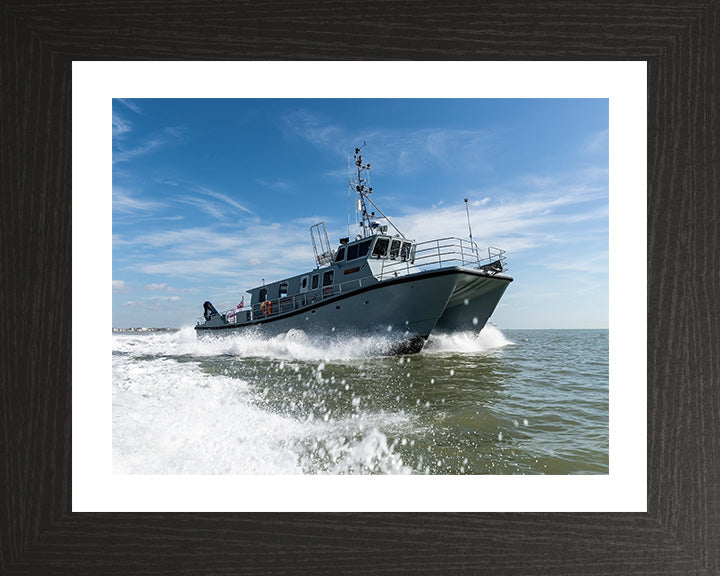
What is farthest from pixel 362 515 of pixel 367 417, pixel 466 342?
pixel 466 342

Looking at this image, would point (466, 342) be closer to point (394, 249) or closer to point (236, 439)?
point (394, 249)

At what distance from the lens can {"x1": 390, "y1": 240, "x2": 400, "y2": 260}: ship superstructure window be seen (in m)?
6.25

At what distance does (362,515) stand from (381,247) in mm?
4753

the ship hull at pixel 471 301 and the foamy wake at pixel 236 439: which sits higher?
the ship hull at pixel 471 301

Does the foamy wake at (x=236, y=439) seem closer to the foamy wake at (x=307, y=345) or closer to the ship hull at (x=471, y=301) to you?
the foamy wake at (x=307, y=345)

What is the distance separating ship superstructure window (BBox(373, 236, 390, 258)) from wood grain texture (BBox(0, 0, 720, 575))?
4.41 metres

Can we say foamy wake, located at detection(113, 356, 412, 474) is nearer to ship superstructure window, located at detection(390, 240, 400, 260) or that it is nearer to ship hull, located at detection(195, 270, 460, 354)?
ship hull, located at detection(195, 270, 460, 354)

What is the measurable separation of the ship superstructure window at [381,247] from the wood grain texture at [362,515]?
14.5 feet

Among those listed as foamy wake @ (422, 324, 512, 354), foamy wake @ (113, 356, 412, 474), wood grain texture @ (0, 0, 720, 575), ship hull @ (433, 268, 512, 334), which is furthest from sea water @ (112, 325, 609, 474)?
ship hull @ (433, 268, 512, 334)

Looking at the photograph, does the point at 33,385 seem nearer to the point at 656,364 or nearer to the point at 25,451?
the point at 25,451

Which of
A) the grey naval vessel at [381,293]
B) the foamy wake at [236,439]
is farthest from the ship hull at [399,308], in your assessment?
the foamy wake at [236,439]

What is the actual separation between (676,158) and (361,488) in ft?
6.22

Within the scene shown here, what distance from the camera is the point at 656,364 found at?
1.72 m

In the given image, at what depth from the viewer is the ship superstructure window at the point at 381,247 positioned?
6.13 m
